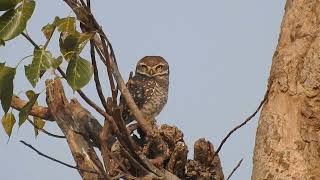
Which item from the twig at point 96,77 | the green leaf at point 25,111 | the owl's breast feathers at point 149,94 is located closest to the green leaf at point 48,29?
the twig at point 96,77

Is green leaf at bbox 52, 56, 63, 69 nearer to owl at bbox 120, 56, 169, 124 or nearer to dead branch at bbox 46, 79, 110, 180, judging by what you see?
dead branch at bbox 46, 79, 110, 180

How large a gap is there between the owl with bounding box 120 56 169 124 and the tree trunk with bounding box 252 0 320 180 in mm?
2860

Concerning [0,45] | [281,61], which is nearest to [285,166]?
[281,61]

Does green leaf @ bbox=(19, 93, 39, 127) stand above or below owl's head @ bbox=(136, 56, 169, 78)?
below

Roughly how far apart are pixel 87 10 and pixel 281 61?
1196 mm

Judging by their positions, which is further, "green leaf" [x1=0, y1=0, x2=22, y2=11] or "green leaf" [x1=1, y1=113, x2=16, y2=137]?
"green leaf" [x1=1, y1=113, x2=16, y2=137]

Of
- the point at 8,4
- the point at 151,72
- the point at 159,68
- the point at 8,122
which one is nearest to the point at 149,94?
the point at 151,72

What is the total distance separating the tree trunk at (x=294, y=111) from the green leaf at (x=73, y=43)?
116 centimetres

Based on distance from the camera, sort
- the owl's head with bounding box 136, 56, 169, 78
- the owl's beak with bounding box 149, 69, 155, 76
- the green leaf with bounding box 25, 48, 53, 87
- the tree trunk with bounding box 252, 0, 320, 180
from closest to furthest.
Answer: the green leaf with bounding box 25, 48, 53, 87, the tree trunk with bounding box 252, 0, 320, 180, the owl's beak with bounding box 149, 69, 155, 76, the owl's head with bounding box 136, 56, 169, 78

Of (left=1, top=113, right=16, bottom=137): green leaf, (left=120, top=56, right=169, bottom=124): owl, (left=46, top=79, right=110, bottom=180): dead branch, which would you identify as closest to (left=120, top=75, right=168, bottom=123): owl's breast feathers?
(left=120, top=56, right=169, bottom=124): owl

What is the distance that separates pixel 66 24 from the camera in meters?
2.58

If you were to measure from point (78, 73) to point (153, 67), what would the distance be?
16.7 feet

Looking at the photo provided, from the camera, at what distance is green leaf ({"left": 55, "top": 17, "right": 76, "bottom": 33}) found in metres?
2.57

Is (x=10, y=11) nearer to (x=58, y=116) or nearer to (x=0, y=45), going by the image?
(x=0, y=45)
